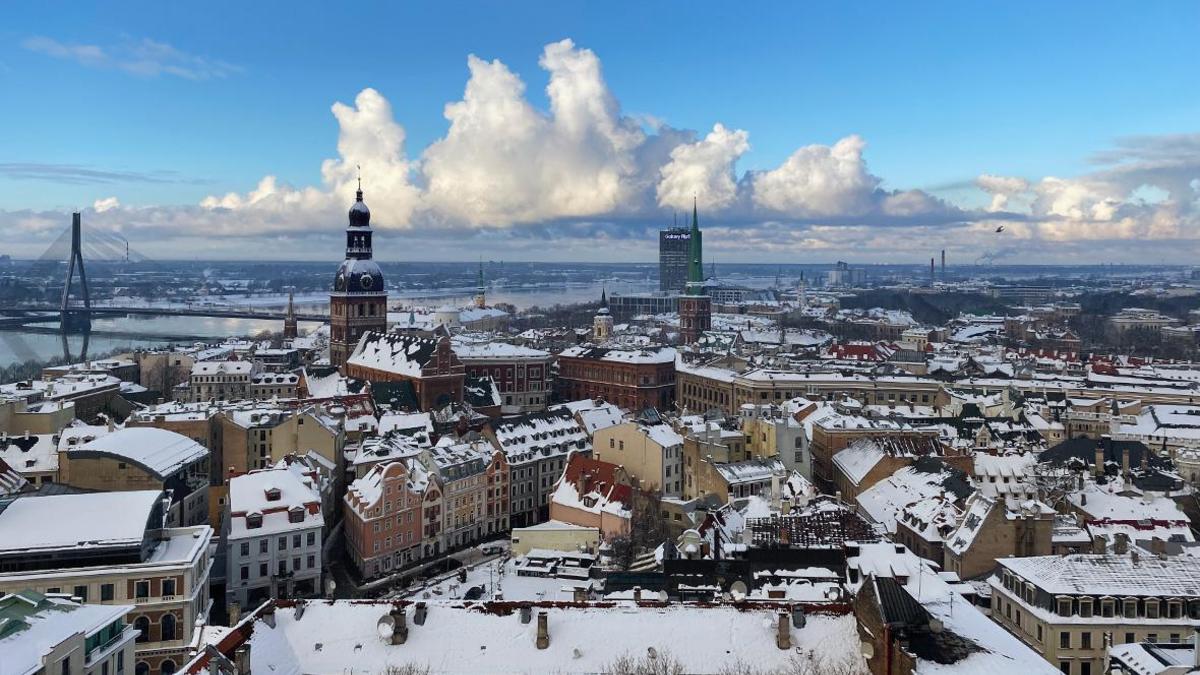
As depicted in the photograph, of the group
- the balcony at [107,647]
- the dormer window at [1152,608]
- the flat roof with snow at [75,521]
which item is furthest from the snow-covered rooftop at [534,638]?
the dormer window at [1152,608]

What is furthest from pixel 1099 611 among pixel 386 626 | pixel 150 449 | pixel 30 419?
pixel 30 419

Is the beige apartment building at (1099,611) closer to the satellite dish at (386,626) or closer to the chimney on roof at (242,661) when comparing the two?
the satellite dish at (386,626)

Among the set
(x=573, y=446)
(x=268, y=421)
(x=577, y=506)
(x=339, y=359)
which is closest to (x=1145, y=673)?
(x=577, y=506)

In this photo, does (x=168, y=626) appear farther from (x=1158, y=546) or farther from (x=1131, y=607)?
(x=1158, y=546)

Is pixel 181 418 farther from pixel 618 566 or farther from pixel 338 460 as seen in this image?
pixel 618 566

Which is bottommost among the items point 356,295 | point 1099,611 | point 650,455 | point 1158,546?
point 1099,611

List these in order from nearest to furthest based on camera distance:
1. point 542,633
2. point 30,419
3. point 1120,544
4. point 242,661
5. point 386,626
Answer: point 242,661 → point 542,633 → point 386,626 → point 1120,544 → point 30,419
